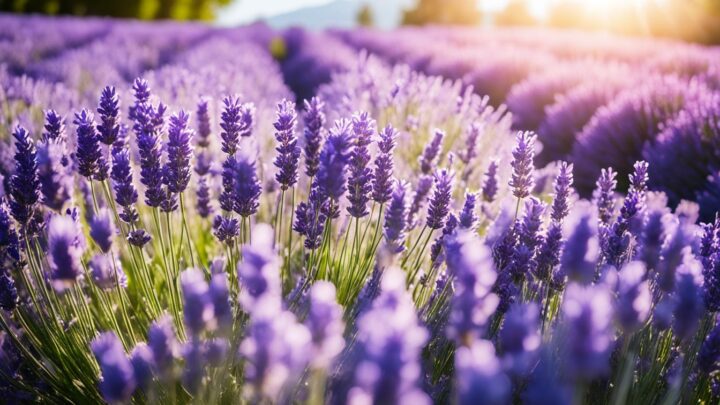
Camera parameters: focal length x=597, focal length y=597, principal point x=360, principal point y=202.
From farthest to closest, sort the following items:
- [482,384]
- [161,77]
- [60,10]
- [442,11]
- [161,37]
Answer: [442,11] < [60,10] < [161,37] < [161,77] < [482,384]

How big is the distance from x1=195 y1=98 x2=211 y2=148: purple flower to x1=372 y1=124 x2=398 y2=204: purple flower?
651mm

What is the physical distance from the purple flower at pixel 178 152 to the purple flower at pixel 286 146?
221 mm

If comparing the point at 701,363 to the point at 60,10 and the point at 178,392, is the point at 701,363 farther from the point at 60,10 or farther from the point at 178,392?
the point at 60,10

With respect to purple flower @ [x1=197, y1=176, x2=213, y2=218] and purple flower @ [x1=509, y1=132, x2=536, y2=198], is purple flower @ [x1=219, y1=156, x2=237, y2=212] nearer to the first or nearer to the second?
purple flower @ [x1=197, y1=176, x2=213, y2=218]

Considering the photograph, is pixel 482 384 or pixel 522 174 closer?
pixel 482 384

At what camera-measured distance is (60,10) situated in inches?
1174

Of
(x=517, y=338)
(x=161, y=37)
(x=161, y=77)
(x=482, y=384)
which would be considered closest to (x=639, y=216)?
(x=517, y=338)

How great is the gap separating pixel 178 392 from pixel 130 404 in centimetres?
13

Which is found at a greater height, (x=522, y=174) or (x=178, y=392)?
(x=522, y=174)

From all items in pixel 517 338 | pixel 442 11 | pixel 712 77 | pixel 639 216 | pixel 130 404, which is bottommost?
pixel 130 404

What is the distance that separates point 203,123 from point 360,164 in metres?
0.72

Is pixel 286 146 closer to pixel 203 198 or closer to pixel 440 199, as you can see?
pixel 440 199

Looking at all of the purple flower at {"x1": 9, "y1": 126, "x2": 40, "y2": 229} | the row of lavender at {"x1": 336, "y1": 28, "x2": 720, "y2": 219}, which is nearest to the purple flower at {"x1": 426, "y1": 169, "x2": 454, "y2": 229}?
the purple flower at {"x1": 9, "y1": 126, "x2": 40, "y2": 229}

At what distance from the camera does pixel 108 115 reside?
5.07 ft
